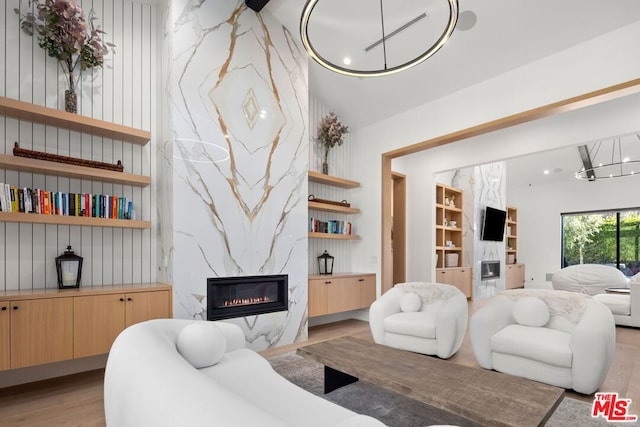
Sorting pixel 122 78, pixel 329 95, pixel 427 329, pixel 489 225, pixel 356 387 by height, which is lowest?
pixel 356 387

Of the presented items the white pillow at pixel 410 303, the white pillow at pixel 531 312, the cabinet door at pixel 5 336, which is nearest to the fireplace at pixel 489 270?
the white pillow at pixel 410 303

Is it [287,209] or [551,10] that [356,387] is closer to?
[287,209]

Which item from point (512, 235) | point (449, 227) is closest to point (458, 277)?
point (449, 227)

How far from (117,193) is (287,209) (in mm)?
1869

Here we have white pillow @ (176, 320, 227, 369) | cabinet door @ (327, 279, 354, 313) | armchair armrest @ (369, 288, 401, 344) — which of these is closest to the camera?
→ white pillow @ (176, 320, 227, 369)

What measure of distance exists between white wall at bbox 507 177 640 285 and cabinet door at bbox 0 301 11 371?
11.9 meters

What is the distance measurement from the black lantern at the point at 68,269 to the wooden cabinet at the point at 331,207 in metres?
2.67

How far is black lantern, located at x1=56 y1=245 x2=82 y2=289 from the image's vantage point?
311cm

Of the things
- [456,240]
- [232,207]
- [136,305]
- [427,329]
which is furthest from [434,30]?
[456,240]

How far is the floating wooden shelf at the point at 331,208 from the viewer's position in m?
5.02

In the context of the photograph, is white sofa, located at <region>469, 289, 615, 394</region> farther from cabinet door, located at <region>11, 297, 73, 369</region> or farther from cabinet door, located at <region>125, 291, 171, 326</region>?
cabinet door, located at <region>11, 297, 73, 369</region>

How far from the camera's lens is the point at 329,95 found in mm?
5367

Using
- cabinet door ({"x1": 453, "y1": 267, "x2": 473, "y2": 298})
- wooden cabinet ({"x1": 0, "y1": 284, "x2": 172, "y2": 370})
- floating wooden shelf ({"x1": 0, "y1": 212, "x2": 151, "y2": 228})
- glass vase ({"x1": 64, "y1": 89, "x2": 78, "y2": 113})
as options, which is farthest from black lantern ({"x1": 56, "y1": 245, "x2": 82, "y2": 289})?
cabinet door ({"x1": 453, "y1": 267, "x2": 473, "y2": 298})

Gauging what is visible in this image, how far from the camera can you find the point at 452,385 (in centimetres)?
196
